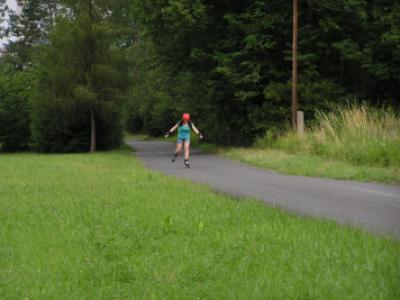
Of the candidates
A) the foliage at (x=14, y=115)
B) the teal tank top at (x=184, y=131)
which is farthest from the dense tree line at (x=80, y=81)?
the teal tank top at (x=184, y=131)

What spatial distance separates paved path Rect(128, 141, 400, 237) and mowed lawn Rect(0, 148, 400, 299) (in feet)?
2.76

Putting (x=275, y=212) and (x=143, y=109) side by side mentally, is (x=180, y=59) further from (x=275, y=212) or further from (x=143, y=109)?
(x=143, y=109)

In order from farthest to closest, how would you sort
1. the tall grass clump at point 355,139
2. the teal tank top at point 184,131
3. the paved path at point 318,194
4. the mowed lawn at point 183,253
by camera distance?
the teal tank top at point 184,131, the tall grass clump at point 355,139, the paved path at point 318,194, the mowed lawn at point 183,253

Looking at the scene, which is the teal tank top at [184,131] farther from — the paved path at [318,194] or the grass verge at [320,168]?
the paved path at [318,194]

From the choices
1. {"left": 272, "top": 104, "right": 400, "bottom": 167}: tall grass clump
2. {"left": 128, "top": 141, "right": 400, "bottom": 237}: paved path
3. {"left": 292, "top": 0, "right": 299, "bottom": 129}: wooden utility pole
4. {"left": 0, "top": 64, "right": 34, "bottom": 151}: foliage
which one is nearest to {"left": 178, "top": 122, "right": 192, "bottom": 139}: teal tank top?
{"left": 128, "top": 141, "right": 400, "bottom": 237}: paved path

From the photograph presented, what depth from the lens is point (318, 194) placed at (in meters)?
12.2

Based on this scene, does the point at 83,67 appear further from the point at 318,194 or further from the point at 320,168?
the point at 318,194

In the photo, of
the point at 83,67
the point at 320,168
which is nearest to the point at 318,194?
the point at 320,168

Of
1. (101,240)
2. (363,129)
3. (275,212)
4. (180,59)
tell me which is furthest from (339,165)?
(180,59)

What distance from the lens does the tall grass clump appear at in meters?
17.4

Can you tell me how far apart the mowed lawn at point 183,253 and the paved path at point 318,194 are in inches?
33.1

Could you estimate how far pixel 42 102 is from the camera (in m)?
33.8

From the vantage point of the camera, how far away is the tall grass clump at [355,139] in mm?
17395

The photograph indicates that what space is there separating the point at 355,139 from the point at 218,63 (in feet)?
36.1
